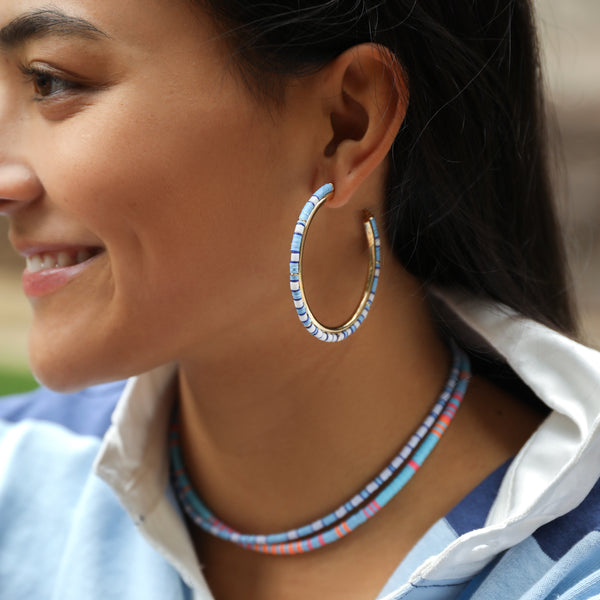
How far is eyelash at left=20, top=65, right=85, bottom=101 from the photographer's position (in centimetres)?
108

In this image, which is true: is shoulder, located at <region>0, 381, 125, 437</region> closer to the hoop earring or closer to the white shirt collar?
the white shirt collar

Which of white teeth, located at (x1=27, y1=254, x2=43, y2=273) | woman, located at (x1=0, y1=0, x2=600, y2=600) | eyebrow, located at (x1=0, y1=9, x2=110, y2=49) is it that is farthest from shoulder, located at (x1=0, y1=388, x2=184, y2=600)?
eyebrow, located at (x1=0, y1=9, x2=110, y2=49)

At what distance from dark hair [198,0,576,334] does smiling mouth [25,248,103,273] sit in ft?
0.88

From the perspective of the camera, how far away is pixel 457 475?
4.02ft

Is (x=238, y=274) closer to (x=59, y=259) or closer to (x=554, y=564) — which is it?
(x=59, y=259)

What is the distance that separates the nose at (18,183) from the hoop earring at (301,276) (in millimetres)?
295

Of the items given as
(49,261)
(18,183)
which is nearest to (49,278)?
(49,261)

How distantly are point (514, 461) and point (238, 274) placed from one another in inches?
15.6

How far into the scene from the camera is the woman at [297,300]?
3.49ft

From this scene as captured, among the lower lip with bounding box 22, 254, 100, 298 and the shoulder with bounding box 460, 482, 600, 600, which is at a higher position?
the lower lip with bounding box 22, 254, 100, 298

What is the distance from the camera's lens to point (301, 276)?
111 centimetres

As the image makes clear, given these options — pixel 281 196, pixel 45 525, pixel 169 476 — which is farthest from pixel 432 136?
pixel 45 525

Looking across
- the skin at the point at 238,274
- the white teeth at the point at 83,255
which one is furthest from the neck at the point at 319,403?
the white teeth at the point at 83,255

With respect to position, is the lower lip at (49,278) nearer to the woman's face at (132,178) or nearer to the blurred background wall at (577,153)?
the woman's face at (132,178)
